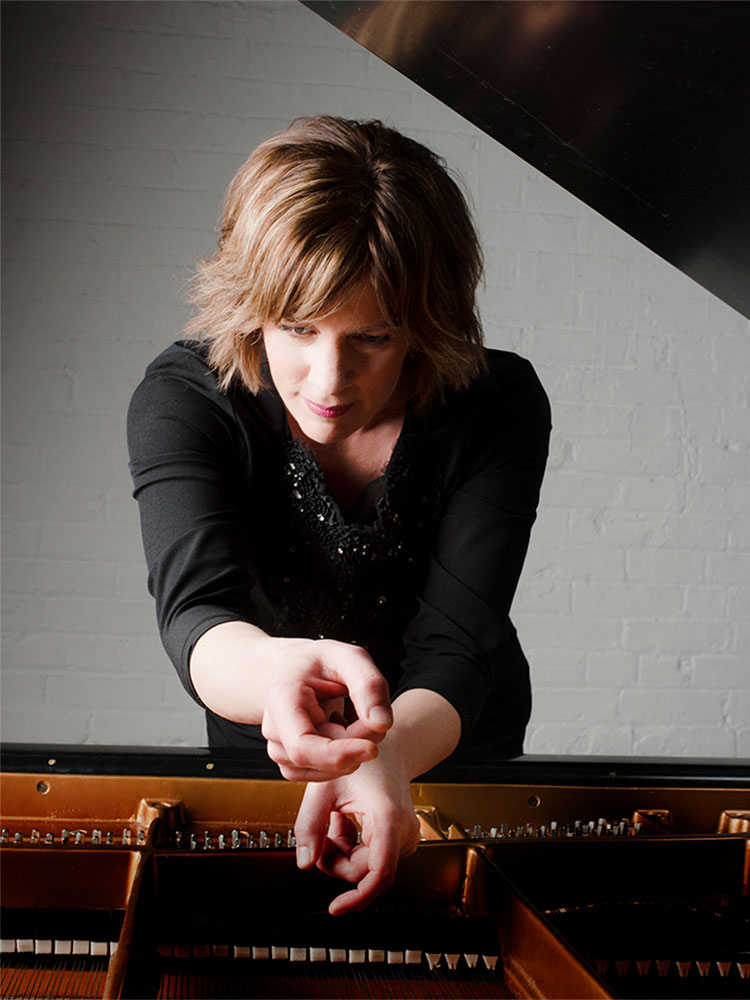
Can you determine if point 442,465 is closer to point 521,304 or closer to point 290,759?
point 290,759

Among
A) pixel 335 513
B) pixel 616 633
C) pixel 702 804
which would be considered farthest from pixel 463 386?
pixel 616 633

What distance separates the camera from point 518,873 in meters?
0.94

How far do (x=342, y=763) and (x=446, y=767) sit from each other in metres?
0.44

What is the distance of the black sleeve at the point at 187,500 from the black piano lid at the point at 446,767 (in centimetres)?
9

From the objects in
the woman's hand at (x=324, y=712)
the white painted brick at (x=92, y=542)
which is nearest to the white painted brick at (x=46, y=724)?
the white painted brick at (x=92, y=542)

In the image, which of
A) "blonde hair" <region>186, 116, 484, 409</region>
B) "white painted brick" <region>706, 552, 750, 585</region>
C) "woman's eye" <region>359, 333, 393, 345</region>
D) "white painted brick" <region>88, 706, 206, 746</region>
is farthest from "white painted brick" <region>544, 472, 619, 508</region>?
"woman's eye" <region>359, 333, 393, 345</region>

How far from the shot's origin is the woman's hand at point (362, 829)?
0.84m

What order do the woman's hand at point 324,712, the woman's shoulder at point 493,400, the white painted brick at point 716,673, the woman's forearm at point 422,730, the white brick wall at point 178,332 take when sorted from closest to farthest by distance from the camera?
the woman's hand at point 324,712
the woman's forearm at point 422,730
the woman's shoulder at point 493,400
the white brick wall at point 178,332
the white painted brick at point 716,673

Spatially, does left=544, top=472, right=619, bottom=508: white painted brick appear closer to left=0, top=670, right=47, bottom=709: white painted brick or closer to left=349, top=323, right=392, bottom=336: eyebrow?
left=0, top=670, right=47, bottom=709: white painted brick

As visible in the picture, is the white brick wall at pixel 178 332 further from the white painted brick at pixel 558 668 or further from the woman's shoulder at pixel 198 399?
the woman's shoulder at pixel 198 399

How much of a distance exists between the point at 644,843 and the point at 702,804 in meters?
0.22

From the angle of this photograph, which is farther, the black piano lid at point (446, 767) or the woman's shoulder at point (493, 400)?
the woman's shoulder at point (493, 400)

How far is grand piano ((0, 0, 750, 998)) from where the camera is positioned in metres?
0.80

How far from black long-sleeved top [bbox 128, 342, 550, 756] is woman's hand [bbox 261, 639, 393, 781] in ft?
1.11
